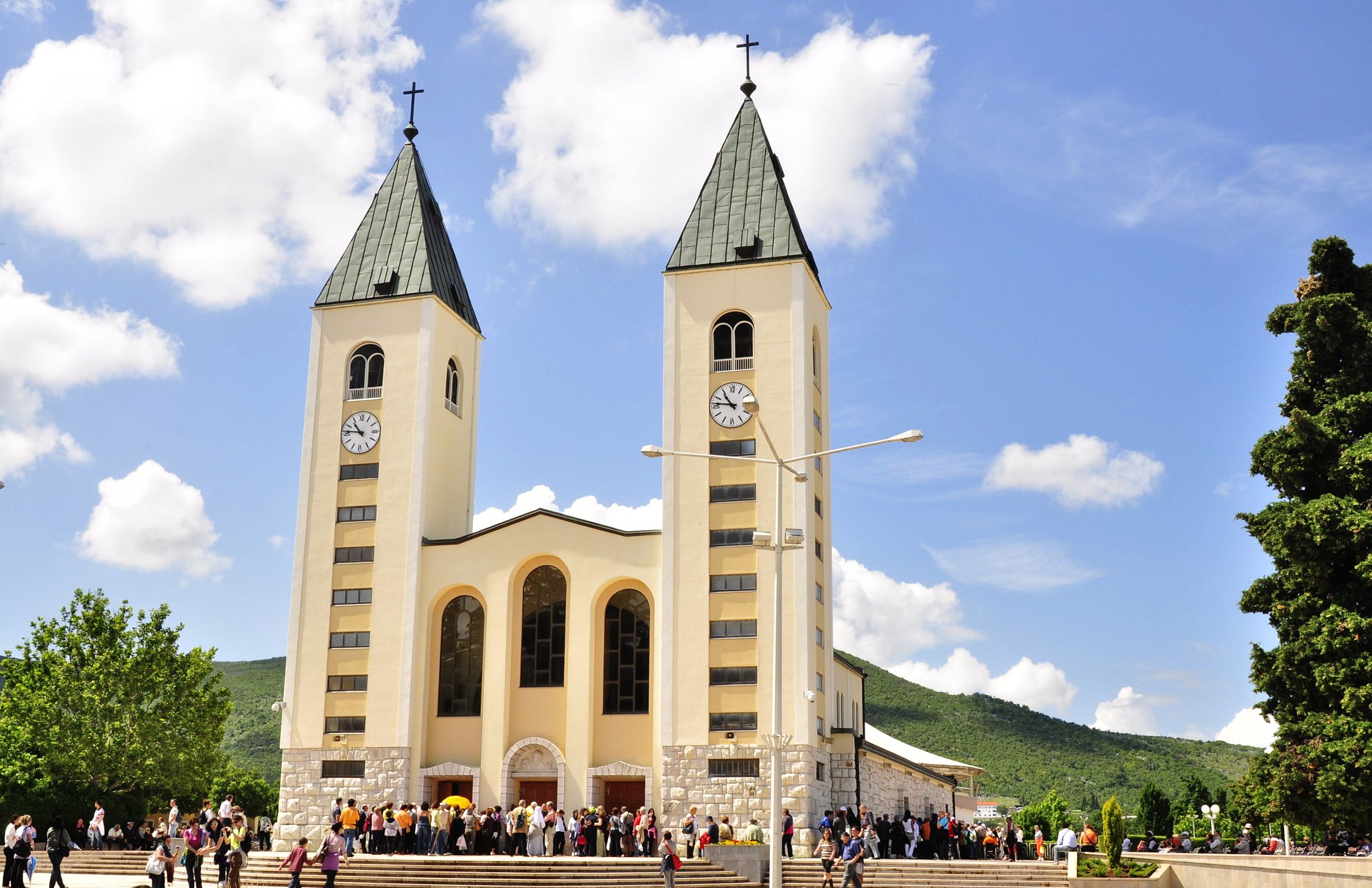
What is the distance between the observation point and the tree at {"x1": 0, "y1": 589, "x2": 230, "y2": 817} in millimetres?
48656

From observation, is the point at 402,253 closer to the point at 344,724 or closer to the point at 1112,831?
the point at 344,724

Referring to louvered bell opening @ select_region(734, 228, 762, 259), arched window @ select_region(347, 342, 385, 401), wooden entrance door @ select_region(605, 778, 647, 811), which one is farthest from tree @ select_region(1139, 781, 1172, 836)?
arched window @ select_region(347, 342, 385, 401)

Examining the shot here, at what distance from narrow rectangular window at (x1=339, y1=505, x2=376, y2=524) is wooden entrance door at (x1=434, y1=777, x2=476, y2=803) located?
900 centimetres

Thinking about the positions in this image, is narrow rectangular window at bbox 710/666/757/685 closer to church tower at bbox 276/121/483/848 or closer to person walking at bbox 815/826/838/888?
person walking at bbox 815/826/838/888

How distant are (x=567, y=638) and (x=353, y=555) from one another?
7901 millimetres

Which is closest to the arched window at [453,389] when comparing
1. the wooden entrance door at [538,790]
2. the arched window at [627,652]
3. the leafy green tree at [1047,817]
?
the arched window at [627,652]

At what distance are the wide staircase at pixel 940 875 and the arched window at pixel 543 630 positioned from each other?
11.9 meters

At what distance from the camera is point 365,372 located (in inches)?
1815

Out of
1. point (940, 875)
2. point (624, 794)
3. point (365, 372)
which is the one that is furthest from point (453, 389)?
point (940, 875)

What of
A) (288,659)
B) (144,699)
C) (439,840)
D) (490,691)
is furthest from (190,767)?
(439,840)

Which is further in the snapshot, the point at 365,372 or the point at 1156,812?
the point at 1156,812

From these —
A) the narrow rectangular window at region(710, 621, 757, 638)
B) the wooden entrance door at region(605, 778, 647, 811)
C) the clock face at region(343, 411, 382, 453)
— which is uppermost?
the clock face at region(343, 411, 382, 453)

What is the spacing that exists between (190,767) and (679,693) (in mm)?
22742

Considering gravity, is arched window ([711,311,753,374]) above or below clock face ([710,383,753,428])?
above
